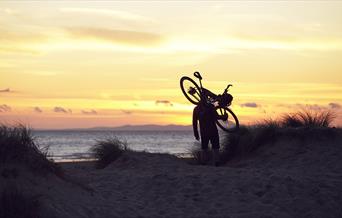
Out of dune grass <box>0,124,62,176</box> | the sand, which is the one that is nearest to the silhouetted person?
the sand

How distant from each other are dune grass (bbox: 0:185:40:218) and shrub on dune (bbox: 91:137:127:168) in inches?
319

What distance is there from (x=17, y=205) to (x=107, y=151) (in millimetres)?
8787

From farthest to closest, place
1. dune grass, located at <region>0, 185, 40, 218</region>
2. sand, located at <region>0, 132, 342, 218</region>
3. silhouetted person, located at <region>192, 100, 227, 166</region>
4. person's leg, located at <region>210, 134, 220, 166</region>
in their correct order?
person's leg, located at <region>210, 134, 220, 166</region> < silhouetted person, located at <region>192, 100, 227, 166</region> < sand, located at <region>0, 132, 342, 218</region> < dune grass, located at <region>0, 185, 40, 218</region>

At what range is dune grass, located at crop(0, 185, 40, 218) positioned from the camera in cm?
902

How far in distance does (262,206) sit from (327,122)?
9.62 metres

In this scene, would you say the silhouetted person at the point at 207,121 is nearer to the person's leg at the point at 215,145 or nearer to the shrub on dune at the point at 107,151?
the person's leg at the point at 215,145

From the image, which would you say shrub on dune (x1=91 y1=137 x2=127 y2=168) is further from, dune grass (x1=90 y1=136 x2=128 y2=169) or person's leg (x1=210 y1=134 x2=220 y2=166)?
person's leg (x1=210 y1=134 x2=220 y2=166)

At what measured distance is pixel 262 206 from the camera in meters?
11.4

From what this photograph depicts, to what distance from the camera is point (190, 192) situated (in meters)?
Result: 12.3

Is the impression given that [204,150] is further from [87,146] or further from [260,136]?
[87,146]

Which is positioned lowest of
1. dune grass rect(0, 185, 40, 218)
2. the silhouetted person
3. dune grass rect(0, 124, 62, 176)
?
dune grass rect(0, 185, 40, 218)

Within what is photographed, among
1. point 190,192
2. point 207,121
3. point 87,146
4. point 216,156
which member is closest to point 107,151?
point 207,121

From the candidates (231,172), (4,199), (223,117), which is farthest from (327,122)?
(4,199)

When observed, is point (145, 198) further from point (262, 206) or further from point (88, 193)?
point (262, 206)
